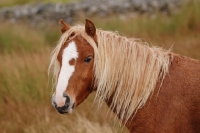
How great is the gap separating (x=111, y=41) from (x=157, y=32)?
529cm

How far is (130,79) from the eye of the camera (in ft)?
11.7

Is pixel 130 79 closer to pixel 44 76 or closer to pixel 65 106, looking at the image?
pixel 65 106

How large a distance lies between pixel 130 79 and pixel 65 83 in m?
0.51

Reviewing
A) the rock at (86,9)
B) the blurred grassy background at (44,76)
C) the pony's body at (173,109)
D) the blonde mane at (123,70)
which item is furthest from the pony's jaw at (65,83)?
the rock at (86,9)

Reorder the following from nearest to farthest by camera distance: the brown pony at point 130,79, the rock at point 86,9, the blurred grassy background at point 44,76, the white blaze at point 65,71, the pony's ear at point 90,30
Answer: the white blaze at point 65,71
the brown pony at point 130,79
the pony's ear at point 90,30
the blurred grassy background at point 44,76
the rock at point 86,9

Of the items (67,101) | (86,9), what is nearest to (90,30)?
(67,101)

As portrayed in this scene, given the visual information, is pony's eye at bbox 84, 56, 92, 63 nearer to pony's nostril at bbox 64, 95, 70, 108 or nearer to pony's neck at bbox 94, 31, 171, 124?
pony's neck at bbox 94, 31, 171, 124

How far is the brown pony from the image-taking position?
3438 mm

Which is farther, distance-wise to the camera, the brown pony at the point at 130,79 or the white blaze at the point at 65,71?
the brown pony at the point at 130,79

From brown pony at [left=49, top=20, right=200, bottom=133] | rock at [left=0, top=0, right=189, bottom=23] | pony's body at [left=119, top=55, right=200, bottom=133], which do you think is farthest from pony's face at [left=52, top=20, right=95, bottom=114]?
rock at [left=0, top=0, right=189, bottom=23]

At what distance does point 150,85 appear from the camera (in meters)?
3.55

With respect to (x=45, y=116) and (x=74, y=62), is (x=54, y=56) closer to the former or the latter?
(x=74, y=62)

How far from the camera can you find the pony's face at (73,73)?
10.9 ft

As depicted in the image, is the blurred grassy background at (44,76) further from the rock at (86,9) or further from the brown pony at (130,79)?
the rock at (86,9)
